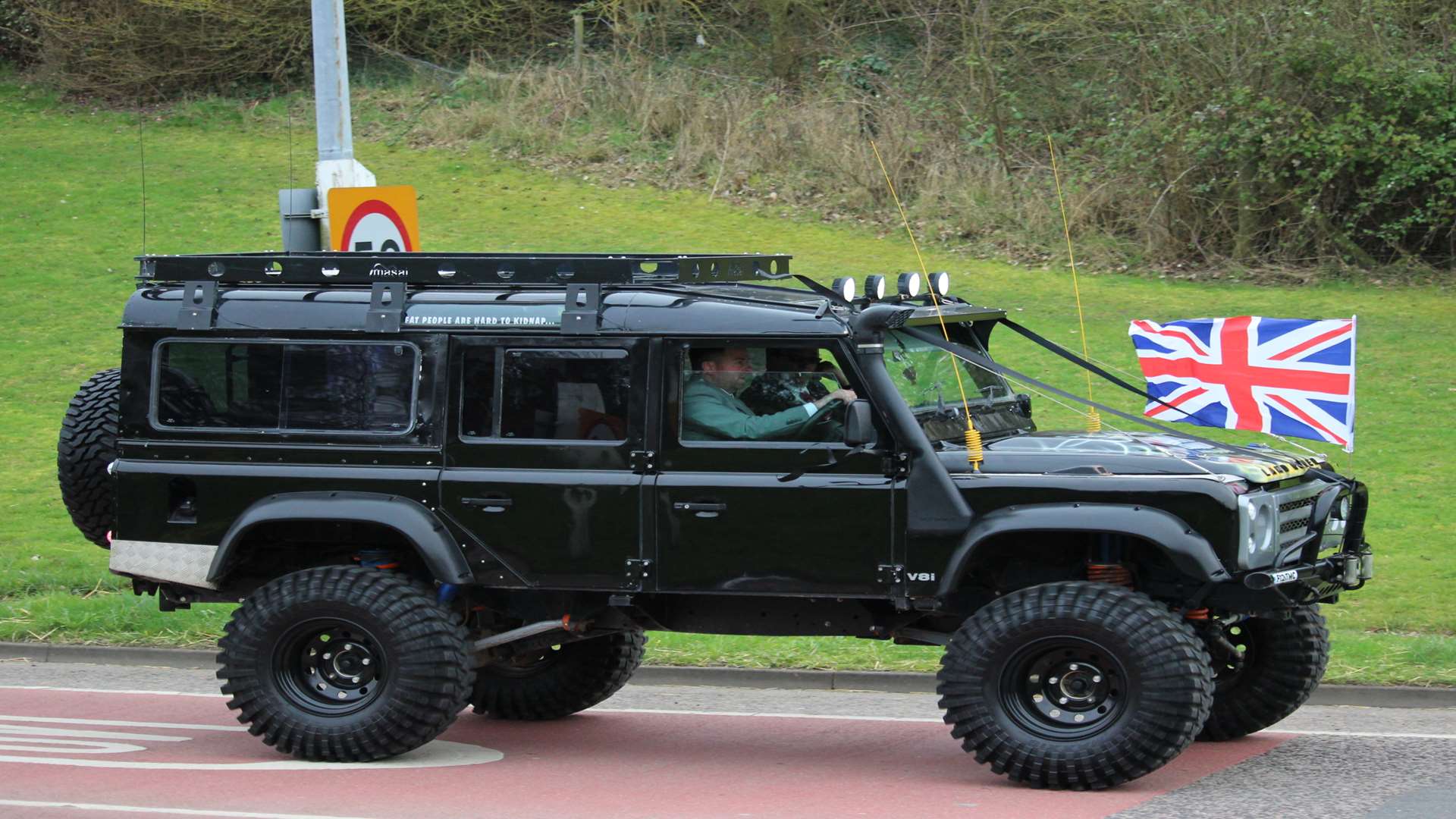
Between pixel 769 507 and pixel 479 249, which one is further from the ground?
pixel 479 249

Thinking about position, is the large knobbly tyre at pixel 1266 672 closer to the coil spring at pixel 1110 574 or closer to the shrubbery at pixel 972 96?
the coil spring at pixel 1110 574

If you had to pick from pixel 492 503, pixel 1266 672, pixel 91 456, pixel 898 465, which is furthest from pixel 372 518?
pixel 1266 672

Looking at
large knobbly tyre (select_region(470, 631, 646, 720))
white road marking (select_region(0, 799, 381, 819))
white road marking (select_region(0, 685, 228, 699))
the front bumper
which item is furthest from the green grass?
white road marking (select_region(0, 799, 381, 819))

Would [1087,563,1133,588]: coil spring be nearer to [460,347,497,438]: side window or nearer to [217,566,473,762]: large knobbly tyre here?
[460,347,497,438]: side window

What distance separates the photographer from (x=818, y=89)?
27734mm

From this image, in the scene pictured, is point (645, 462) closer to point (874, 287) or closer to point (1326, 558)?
point (874, 287)

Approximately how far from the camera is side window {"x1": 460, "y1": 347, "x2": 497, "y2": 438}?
8070 mm

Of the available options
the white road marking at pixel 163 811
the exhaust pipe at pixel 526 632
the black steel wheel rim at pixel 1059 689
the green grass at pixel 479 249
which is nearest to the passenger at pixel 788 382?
the exhaust pipe at pixel 526 632

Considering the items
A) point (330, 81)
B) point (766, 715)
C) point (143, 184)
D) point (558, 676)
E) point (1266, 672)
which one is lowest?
point (766, 715)

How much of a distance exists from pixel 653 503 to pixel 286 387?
1.90 m

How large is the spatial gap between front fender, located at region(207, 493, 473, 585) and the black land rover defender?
0.02 metres

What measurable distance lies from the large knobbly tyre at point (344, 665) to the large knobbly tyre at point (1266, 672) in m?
3.65

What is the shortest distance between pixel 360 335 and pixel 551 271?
0.95 metres

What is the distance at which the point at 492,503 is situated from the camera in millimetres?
7988
